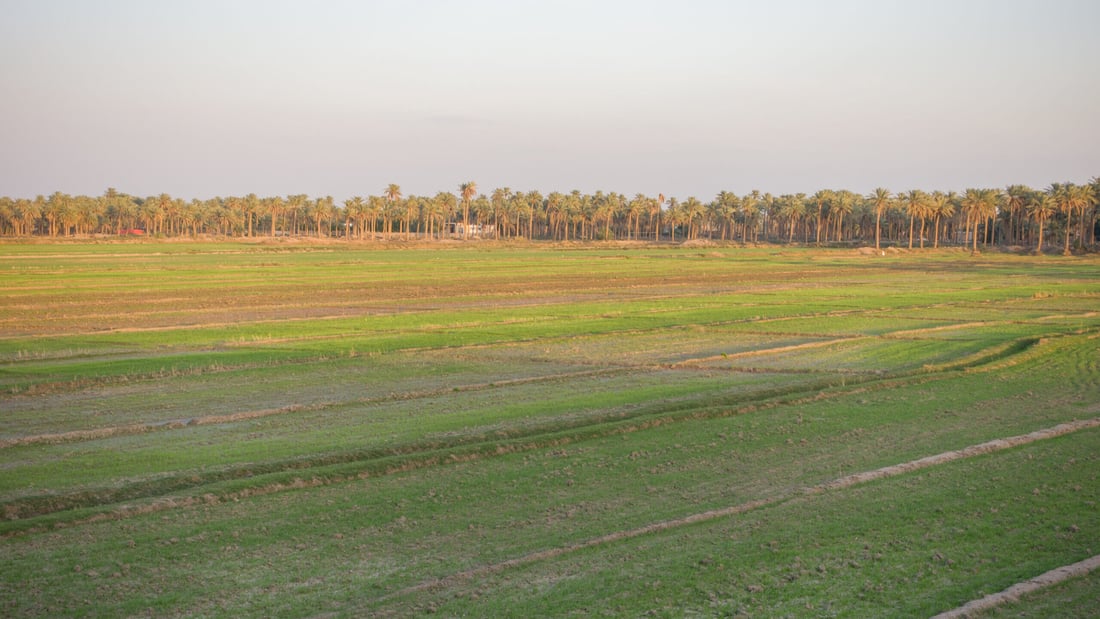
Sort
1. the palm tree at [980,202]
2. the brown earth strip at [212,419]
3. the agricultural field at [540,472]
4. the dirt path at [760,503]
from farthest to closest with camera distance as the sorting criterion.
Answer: the palm tree at [980,202] < the brown earth strip at [212,419] < the dirt path at [760,503] < the agricultural field at [540,472]

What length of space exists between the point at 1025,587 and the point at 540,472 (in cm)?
619

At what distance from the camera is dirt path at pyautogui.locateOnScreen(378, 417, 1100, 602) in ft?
30.6

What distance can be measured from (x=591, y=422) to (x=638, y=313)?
911 inches

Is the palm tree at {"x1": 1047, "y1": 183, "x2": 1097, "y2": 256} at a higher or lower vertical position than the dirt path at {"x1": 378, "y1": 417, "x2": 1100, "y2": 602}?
higher

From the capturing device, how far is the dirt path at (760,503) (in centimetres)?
932

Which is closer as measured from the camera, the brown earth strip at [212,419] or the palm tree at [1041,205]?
the brown earth strip at [212,419]

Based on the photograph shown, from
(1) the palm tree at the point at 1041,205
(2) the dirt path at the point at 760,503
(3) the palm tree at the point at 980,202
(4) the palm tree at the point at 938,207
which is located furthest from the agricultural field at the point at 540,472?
(4) the palm tree at the point at 938,207

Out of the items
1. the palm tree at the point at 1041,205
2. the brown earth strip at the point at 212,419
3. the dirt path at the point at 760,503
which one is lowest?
the brown earth strip at the point at 212,419

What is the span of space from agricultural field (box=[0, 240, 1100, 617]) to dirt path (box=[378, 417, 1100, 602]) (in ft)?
0.17

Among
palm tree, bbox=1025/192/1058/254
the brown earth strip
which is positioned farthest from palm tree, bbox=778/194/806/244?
the brown earth strip

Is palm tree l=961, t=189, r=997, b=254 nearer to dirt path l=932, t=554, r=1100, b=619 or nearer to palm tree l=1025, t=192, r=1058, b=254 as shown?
palm tree l=1025, t=192, r=1058, b=254

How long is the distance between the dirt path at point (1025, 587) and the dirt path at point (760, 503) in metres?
0.11

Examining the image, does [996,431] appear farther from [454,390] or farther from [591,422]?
[454,390]

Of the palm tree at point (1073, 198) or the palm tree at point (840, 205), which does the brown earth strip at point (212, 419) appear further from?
the palm tree at point (840, 205)
